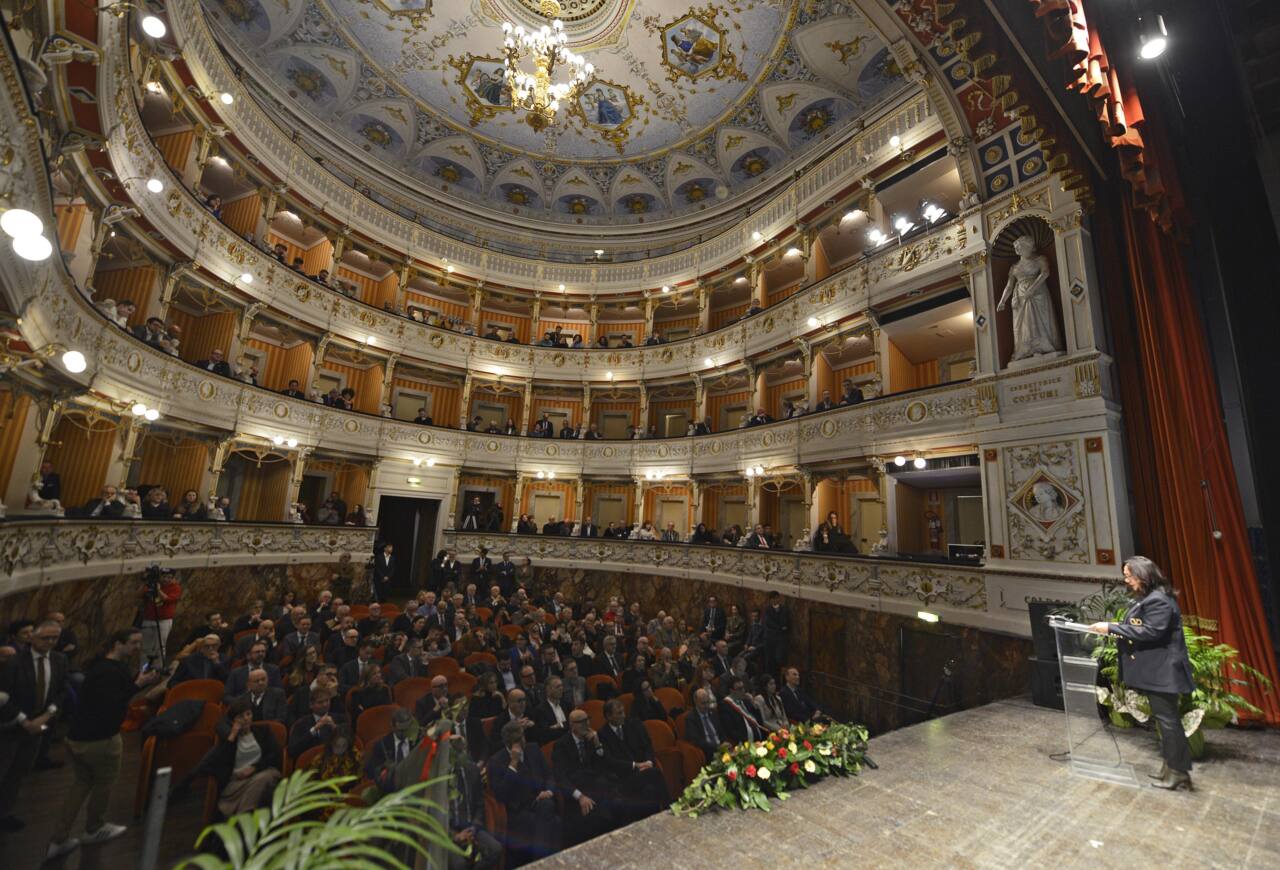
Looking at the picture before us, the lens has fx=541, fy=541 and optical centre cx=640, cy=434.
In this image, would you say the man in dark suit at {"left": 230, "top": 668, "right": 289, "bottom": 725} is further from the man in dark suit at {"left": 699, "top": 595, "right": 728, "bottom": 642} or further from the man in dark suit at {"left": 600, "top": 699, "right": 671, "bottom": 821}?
the man in dark suit at {"left": 699, "top": 595, "right": 728, "bottom": 642}

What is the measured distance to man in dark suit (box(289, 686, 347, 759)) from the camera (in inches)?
190

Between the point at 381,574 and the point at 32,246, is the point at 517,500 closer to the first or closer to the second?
the point at 381,574

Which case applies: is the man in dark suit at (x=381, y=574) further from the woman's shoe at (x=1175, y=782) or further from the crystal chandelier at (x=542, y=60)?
the woman's shoe at (x=1175, y=782)

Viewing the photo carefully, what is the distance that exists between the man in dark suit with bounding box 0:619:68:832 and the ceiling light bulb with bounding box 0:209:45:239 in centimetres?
290

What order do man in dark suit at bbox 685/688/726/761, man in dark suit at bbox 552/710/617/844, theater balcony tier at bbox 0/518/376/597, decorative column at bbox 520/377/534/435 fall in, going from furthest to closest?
decorative column at bbox 520/377/534/435, theater balcony tier at bbox 0/518/376/597, man in dark suit at bbox 685/688/726/761, man in dark suit at bbox 552/710/617/844

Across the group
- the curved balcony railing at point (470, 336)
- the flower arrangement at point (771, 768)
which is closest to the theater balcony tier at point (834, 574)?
the flower arrangement at point (771, 768)

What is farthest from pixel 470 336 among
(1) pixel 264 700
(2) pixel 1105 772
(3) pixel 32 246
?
(2) pixel 1105 772

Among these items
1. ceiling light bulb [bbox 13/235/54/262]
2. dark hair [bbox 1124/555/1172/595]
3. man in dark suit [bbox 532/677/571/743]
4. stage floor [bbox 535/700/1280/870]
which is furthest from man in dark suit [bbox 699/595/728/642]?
ceiling light bulb [bbox 13/235/54/262]

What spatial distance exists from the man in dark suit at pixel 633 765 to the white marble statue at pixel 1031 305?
8110 millimetres

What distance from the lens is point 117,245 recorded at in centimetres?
1016

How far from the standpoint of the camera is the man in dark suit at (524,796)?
438cm

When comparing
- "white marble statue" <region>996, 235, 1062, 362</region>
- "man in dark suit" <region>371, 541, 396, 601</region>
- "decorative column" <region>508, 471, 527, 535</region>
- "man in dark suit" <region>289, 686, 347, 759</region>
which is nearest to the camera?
"man in dark suit" <region>289, 686, 347, 759</region>

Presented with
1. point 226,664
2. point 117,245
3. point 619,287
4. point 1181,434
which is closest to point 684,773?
point 226,664

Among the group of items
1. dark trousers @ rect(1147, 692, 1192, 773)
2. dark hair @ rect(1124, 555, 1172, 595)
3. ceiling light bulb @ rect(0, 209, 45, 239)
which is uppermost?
ceiling light bulb @ rect(0, 209, 45, 239)
